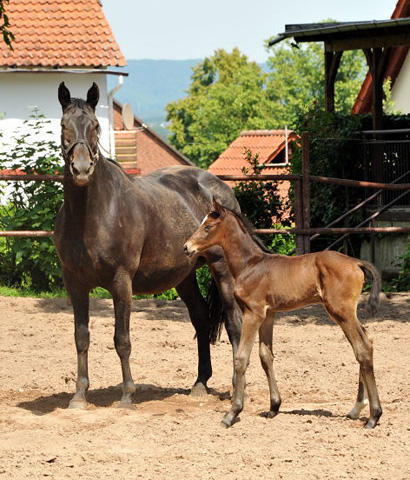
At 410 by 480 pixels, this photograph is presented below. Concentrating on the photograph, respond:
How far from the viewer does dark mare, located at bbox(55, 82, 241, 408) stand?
6.91 metres

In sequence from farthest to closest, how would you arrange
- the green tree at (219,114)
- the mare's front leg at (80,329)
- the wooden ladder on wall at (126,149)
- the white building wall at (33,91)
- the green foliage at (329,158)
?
the green tree at (219,114) < the wooden ladder on wall at (126,149) < the white building wall at (33,91) < the green foliage at (329,158) < the mare's front leg at (80,329)

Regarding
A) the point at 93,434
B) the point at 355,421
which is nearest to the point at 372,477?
the point at 355,421

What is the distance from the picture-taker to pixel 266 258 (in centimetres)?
691

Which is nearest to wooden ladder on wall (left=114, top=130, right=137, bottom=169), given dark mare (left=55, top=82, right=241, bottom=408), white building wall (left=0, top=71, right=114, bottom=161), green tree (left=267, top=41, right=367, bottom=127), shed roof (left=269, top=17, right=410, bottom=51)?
white building wall (left=0, top=71, right=114, bottom=161)

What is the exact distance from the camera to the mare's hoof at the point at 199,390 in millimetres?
7922

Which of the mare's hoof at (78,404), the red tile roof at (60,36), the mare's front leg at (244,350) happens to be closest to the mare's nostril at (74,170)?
the mare's front leg at (244,350)

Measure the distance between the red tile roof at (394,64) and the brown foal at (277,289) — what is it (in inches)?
717

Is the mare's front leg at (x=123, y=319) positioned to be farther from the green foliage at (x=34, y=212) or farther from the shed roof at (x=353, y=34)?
the shed roof at (x=353, y=34)

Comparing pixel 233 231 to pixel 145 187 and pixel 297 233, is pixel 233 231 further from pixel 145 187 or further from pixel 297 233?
pixel 297 233

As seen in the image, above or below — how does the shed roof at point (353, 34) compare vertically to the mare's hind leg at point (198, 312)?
above

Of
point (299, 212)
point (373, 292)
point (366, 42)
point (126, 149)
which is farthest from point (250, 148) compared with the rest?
point (373, 292)

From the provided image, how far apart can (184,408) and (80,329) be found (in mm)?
943

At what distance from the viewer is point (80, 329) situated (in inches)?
290

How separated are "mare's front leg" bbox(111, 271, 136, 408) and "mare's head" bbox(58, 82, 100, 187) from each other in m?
0.78
